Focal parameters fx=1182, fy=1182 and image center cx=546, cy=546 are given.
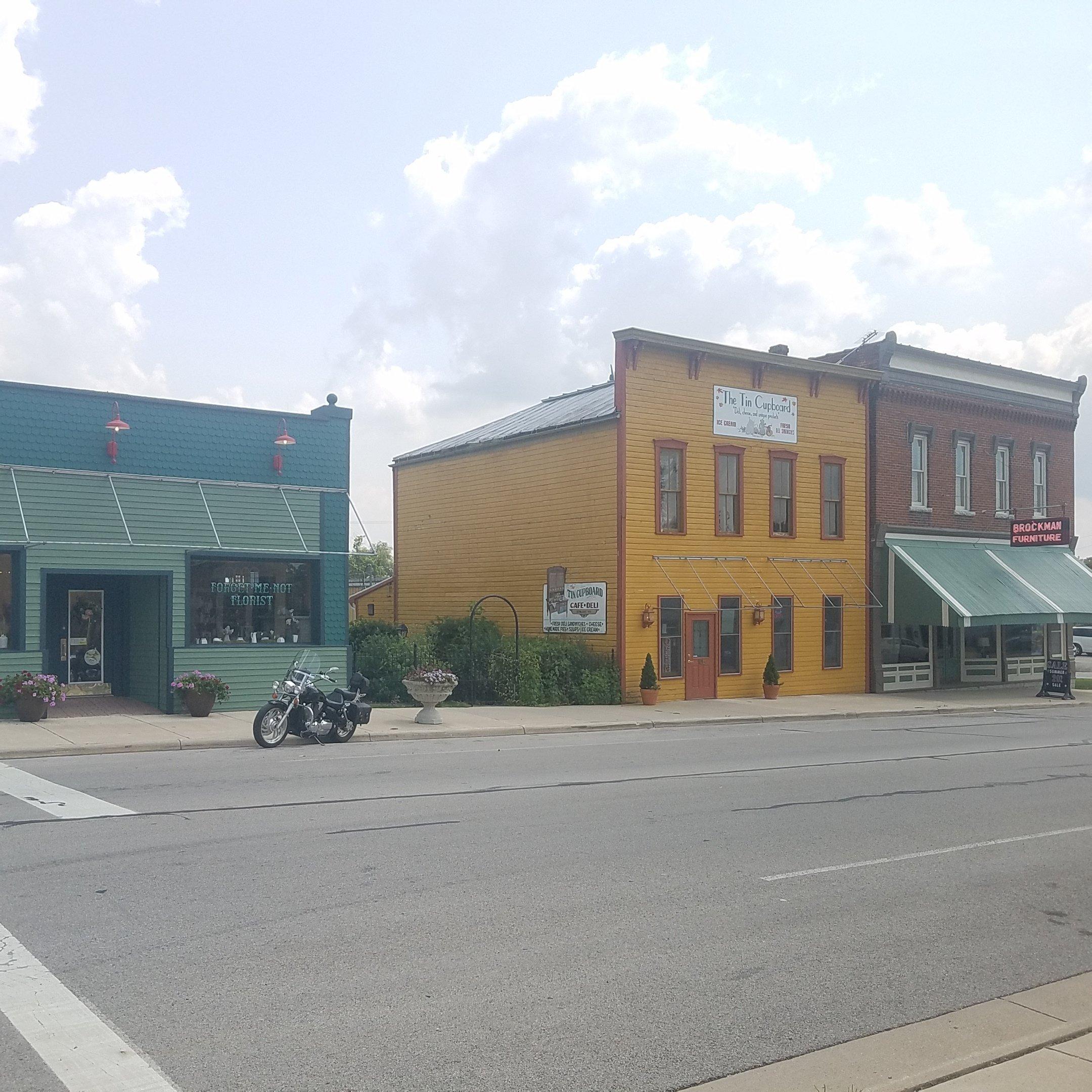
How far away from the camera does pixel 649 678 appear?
25469 millimetres

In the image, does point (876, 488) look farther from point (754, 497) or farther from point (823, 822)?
point (823, 822)

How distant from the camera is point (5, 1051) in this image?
4.99m

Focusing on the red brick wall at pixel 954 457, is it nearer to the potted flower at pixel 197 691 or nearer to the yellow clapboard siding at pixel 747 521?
the yellow clapboard siding at pixel 747 521

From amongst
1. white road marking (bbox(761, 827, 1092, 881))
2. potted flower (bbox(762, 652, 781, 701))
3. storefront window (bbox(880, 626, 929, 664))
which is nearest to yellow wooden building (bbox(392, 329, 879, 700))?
potted flower (bbox(762, 652, 781, 701))

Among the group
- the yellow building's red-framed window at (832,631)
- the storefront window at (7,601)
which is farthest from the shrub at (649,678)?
the storefront window at (7,601)

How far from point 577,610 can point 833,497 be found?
7829 millimetres

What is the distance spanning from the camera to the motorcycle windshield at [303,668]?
17.2m

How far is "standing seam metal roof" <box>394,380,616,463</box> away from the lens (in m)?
27.8

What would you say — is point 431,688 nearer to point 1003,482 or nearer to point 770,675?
point 770,675

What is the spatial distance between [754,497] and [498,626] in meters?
7.04

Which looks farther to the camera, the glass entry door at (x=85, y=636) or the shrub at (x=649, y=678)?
the shrub at (x=649, y=678)

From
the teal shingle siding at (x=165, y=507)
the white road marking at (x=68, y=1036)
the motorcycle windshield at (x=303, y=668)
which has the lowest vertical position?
the white road marking at (x=68, y=1036)

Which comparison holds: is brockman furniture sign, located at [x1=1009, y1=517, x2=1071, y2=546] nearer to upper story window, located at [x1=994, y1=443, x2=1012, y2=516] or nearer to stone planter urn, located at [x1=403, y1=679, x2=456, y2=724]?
upper story window, located at [x1=994, y1=443, x2=1012, y2=516]

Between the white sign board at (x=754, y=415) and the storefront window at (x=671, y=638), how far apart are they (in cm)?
422
